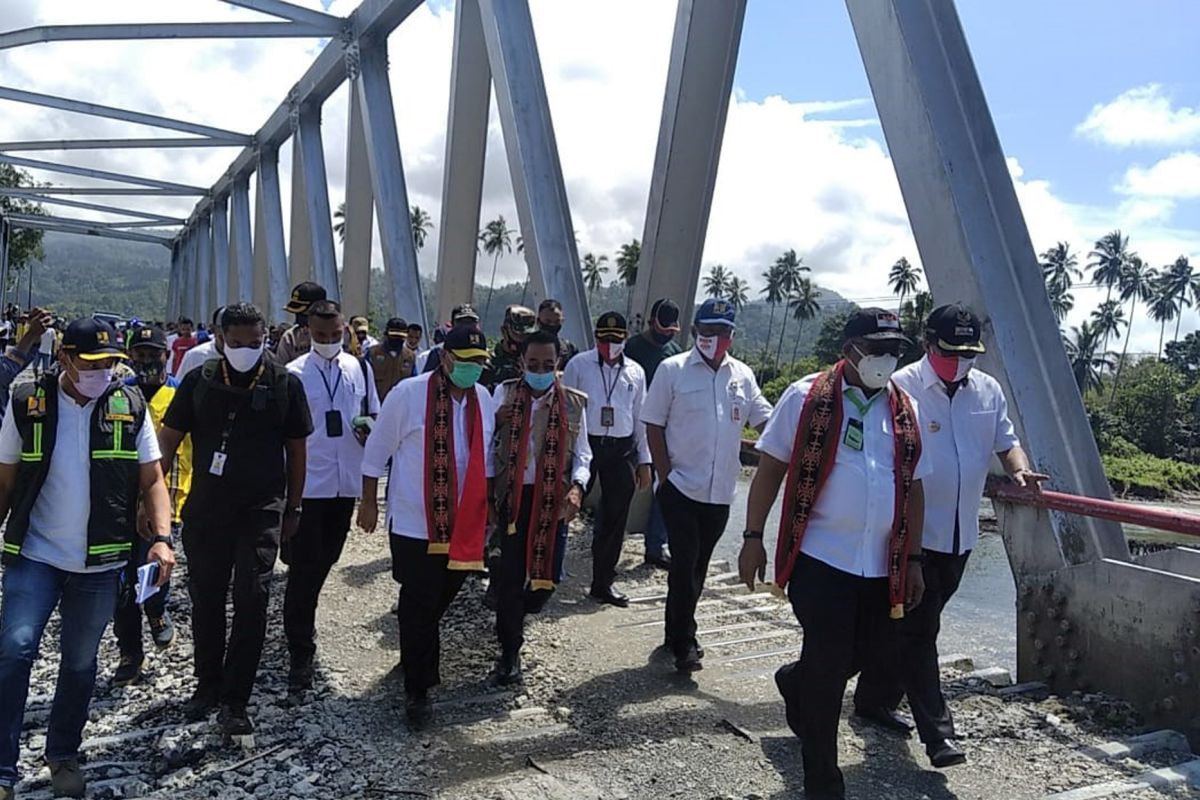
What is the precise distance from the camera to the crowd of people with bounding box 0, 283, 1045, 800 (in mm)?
3434

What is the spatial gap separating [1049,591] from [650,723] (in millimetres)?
2121

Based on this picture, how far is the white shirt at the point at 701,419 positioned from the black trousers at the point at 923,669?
1.16 m

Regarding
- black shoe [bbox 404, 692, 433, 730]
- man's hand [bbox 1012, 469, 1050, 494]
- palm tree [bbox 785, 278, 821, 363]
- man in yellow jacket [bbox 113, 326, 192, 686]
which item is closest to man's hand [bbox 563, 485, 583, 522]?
black shoe [bbox 404, 692, 433, 730]

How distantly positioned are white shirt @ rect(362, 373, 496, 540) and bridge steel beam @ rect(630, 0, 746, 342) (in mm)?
4329

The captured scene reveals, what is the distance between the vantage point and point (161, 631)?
17.4ft

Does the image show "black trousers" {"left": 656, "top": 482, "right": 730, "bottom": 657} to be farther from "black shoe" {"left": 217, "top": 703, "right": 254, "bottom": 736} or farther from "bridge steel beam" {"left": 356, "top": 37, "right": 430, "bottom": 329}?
"bridge steel beam" {"left": 356, "top": 37, "right": 430, "bottom": 329}

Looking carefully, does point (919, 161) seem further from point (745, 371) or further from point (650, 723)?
point (650, 723)

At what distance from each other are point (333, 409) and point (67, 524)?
161 cm

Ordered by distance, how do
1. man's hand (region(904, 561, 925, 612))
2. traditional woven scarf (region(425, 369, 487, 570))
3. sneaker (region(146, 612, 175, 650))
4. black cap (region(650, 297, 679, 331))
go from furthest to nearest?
black cap (region(650, 297, 679, 331)) < sneaker (region(146, 612, 175, 650)) < traditional woven scarf (region(425, 369, 487, 570)) < man's hand (region(904, 561, 925, 612))

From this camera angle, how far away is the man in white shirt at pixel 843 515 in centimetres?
344

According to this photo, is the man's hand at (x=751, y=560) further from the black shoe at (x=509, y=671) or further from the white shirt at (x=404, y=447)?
the black shoe at (x=509, y=671)

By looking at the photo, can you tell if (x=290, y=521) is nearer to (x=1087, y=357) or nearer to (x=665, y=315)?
(x=665, y=315)

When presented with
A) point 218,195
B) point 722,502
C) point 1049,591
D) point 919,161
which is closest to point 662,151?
point 919,161

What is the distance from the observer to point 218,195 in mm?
31531
